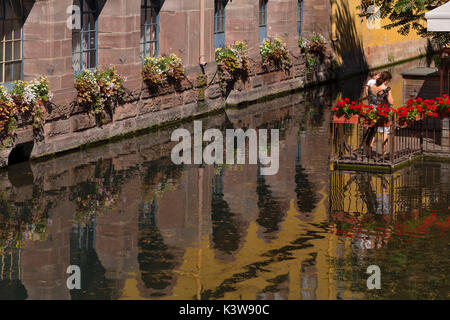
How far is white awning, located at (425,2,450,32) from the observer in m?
17.6

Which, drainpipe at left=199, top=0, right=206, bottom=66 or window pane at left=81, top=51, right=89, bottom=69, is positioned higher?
drainpipe at left=199, top=0, right=206, bottom=66

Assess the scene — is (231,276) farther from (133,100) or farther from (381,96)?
(133,100)

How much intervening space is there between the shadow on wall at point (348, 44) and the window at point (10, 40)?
1471 centimetres

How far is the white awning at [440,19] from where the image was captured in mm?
17594

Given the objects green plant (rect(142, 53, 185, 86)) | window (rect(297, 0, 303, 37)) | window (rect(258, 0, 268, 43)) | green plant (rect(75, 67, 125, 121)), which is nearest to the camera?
green plant (rect(75, 67, 125, 121))

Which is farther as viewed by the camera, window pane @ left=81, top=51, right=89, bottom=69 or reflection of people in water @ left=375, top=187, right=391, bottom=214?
window pane @ left=81, top=51, right=89, bottom=69

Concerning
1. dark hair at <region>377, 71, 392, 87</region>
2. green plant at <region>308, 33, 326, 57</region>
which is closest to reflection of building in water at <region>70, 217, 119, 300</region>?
dark hair at <region>377, 71, 392, 87</region>

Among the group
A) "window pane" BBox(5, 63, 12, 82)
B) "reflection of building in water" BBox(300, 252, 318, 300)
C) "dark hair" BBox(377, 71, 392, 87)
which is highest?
"window pane" BBox(5, 63, 12, 82)

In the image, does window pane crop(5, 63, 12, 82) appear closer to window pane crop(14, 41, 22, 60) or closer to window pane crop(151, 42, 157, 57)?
window pane crop(14, 41, 22, 60)

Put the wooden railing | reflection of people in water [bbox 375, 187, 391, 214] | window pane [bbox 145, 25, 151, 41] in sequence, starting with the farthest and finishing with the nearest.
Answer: window pane [bbox 145, 25, 151, 41] < the wooden railing < reflection of people in water [bbox 375, 187, 391, 214]

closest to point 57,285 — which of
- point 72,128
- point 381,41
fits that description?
point 72,128

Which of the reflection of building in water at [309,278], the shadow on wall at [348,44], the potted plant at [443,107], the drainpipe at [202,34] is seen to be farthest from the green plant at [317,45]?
the reflection of building in water at [309,278]

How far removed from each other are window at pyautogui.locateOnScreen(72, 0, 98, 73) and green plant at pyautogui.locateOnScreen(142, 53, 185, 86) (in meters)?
1.25

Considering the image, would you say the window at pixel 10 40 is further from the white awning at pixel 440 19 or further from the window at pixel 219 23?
the window at pixel 219 23
